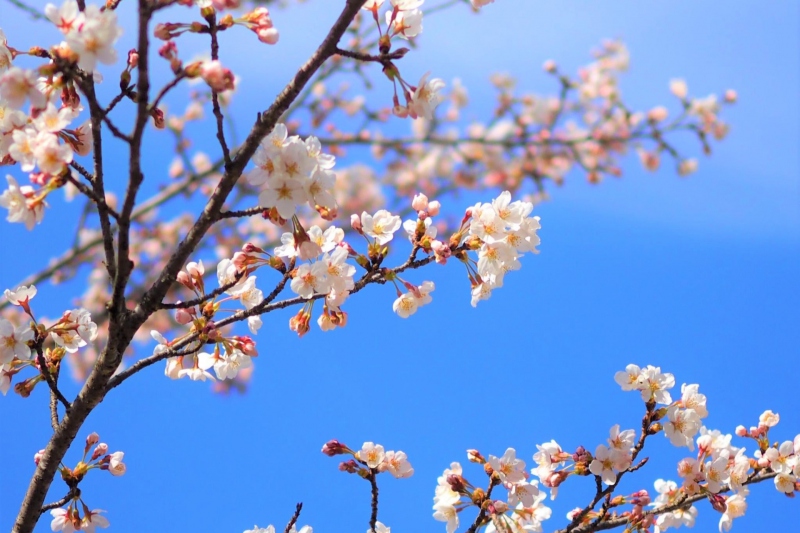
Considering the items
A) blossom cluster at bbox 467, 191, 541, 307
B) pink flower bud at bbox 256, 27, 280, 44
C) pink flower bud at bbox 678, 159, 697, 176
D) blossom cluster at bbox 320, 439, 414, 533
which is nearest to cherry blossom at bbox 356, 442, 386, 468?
blossom cluster at bbox 320, 439, 414, 533

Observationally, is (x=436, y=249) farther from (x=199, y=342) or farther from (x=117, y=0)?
(x=117, y=0)

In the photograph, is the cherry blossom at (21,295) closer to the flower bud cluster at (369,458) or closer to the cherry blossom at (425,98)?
the flower bud cluster at (369,458)

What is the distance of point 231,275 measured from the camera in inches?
81.8

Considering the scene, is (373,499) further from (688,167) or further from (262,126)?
(688,167)

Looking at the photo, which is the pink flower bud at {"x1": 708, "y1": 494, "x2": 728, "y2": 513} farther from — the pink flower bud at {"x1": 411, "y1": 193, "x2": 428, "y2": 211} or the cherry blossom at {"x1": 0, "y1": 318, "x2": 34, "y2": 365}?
the cherry blossom at {"x1": 0, "y1": 318, "x2": 34, "y2": 365}

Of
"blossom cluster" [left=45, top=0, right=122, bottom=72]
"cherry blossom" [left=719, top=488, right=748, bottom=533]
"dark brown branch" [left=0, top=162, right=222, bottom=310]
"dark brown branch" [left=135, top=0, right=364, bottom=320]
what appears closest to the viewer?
"blossom cluster" [left=45, top=0, right=122, bottom=72]

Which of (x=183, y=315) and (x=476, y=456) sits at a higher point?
(x=183, y=315)

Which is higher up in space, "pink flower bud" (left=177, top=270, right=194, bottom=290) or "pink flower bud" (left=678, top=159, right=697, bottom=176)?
"pink flower bud" (left=678, top=159, right=697, bottom=176)

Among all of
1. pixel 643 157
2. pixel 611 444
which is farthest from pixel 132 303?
pixel 643 157

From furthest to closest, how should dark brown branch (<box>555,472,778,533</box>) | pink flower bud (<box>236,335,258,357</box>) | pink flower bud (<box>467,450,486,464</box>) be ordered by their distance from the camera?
pink flower bud (<box>467,450,486,464</box>)
dark brown branch (<box>555,472,778,533</box>)
pink flower bud (<box>236,335,258,357</box>)

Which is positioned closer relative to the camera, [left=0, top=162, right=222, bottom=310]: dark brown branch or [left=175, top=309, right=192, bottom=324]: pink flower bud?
[left=175, top=309, right=192, bottom=324]: pink flower bud

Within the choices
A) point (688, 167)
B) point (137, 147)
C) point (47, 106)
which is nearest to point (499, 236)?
point (137, 147)

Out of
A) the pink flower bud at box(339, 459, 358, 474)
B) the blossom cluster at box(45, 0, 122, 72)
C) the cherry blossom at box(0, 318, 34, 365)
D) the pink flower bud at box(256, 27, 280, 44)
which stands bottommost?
the pink flower bud at box(339, 459, 358, 474)

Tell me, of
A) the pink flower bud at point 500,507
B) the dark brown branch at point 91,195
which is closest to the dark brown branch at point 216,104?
the dark brown branch at point 91,195
